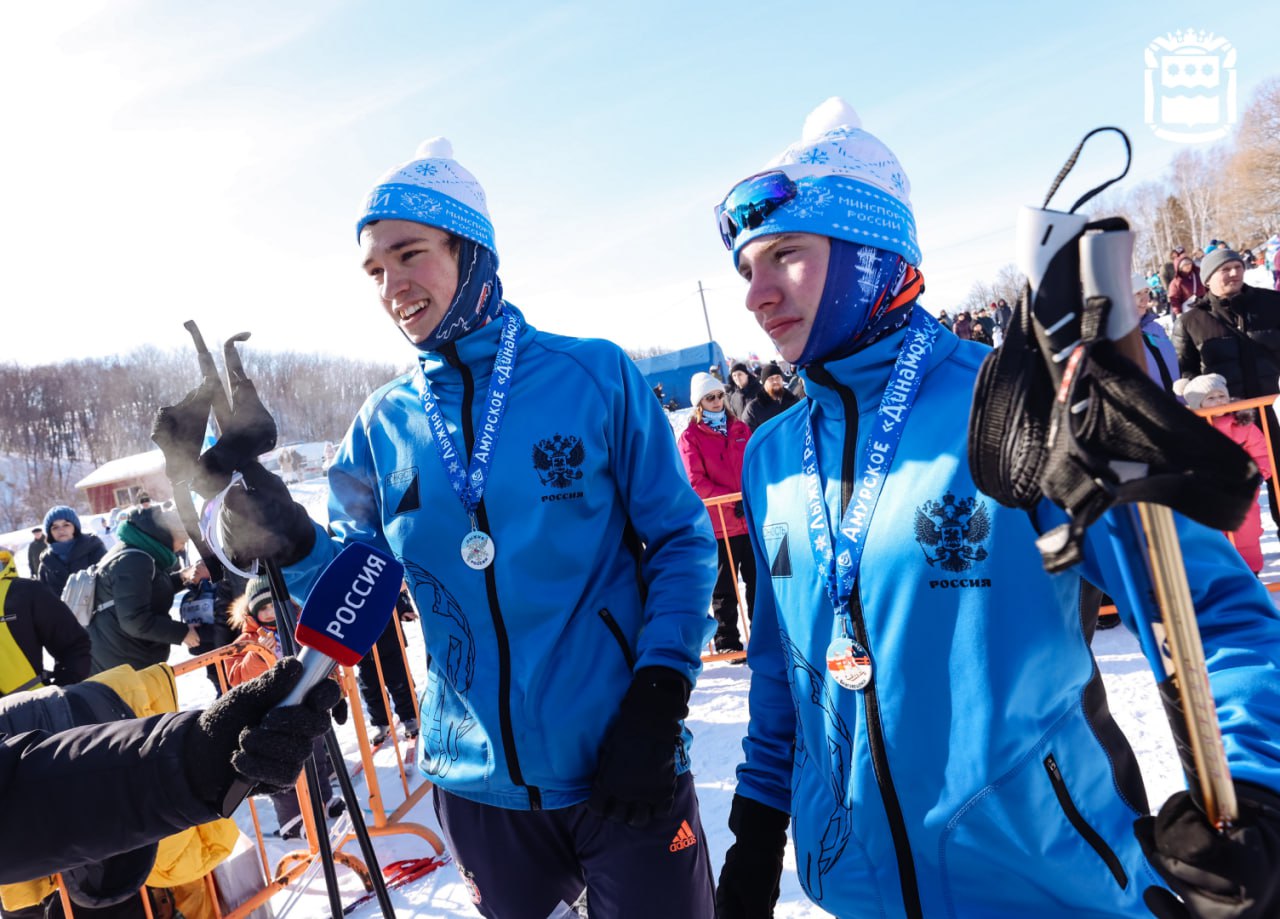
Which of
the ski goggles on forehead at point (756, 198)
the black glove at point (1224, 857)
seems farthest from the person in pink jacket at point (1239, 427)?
the black glove at point (1224, 857)

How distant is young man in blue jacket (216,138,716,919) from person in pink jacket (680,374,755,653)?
15.4ft

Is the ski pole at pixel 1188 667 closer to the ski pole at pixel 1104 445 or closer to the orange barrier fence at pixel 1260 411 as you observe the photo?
the ski pole at pixel 1104 445

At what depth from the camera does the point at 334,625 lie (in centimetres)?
150

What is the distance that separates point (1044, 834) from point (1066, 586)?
1.38ft

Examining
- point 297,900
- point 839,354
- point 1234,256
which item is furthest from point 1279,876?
point 1234,256

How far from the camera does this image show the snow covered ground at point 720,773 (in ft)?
12.4

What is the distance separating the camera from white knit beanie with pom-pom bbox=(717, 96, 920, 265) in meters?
1.69

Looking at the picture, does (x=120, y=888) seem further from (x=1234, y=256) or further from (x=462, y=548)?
(x=1234, y=256)

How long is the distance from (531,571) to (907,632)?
1017 millimetres

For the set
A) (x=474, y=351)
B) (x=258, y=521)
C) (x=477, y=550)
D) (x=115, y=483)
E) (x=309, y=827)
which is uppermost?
(x=115, y=483)

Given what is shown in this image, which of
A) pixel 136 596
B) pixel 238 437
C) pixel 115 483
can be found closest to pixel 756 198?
pixel 238 437

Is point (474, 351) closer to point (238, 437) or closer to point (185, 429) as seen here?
point (238, 437)

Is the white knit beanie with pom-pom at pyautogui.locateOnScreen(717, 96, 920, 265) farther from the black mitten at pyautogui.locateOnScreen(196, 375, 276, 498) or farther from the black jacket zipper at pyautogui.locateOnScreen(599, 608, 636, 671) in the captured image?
the black mitten at pyautogui.locateOnScreen(196, 375, 276, 498)

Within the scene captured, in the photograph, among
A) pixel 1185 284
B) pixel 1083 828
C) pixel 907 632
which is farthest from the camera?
pixel 1185 284
